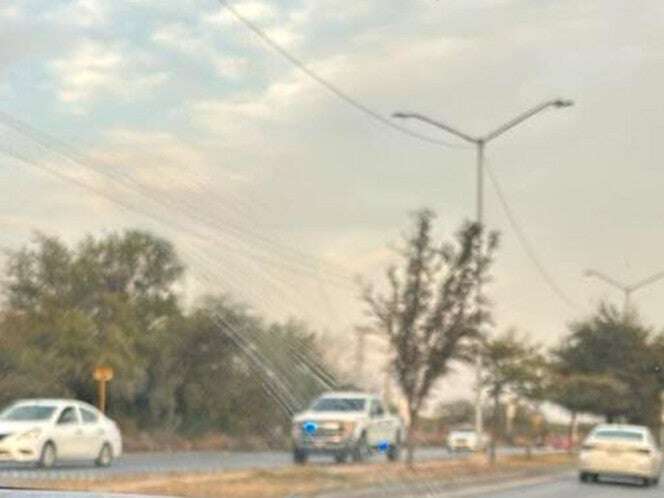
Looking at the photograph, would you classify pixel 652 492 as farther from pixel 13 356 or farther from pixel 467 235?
pixel 13 356

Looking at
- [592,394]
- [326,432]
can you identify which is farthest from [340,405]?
[592,394]

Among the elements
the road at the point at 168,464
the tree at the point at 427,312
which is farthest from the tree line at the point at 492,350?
the road at the point at 168,464

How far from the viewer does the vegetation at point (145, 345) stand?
15.0 metres

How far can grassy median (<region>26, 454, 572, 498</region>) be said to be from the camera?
14.2 meters

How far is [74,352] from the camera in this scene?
14.6 meters

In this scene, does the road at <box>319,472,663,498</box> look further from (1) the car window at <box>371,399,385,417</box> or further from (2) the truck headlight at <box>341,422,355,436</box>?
(1) the car window at <box>371,399,385,417</box>

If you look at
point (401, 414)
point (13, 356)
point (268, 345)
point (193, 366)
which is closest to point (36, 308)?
point (13, 356)

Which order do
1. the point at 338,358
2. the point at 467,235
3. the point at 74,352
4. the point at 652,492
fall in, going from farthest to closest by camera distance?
the point at 467,235 < the point at 652,492 < the point at 338,358 < the point at 74,352

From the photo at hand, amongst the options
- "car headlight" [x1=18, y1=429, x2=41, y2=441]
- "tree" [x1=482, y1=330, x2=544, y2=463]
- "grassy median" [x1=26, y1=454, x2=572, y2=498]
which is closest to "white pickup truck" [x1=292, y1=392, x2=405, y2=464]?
"grassy median" [x1=26, y1=454, x2=572, y2=498]

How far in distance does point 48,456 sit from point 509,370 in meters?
29.1

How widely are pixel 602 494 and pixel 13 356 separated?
16.7 m

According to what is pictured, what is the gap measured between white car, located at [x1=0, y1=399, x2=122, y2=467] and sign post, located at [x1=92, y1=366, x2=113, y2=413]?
67 cm

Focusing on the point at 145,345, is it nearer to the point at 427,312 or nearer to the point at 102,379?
the point at 102,379

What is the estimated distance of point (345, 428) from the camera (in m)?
24.7
